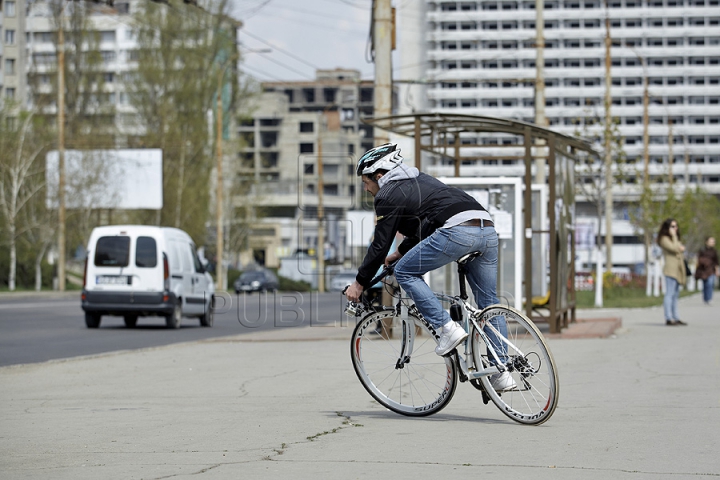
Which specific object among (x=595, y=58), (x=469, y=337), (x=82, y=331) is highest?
(x=595, y=58)

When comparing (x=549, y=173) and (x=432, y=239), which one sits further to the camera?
(x=549, y=173)

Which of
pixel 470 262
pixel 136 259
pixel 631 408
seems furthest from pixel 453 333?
pixel 136 259

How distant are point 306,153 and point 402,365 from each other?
10774 centimetres

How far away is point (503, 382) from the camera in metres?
6.86

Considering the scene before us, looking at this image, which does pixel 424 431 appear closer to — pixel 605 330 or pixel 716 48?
pixel 605 330

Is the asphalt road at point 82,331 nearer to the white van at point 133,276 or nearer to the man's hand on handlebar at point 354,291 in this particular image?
the white van at point 133,276

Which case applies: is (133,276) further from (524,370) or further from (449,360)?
(524,370)

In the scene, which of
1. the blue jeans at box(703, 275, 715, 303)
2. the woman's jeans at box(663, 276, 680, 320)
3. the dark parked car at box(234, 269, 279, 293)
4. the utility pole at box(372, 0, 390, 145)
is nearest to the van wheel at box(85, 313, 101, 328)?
the utility pole at box(372, 0, 390, 145)

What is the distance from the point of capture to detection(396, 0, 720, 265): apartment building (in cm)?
12144

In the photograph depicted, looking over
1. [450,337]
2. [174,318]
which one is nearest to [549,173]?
[450,337]

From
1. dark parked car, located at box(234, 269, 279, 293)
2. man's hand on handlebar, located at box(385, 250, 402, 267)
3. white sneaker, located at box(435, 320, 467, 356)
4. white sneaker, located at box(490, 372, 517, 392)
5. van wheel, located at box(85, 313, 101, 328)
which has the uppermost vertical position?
man's hand on handlebar, located at box(385, 250, 402, 267)

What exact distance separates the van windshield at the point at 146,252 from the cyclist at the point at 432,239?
14736 mm

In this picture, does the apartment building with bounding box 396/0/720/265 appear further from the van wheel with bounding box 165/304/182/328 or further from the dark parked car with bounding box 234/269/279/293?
the van wheel with bounding box 165/304/182/328

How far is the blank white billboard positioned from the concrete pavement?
132 feet
